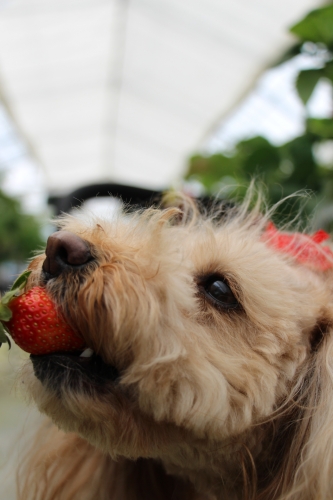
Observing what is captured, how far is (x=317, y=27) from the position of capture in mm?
2279

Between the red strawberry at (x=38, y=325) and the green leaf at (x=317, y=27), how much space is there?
1.88m

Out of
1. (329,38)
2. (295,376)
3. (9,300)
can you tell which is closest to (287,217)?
(295,376)

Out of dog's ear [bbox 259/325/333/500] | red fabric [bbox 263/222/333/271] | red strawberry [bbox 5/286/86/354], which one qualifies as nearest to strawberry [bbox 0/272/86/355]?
red strawberry [bbox 5/286/86/354]

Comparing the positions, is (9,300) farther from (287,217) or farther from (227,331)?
(287,217)

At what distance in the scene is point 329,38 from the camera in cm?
225

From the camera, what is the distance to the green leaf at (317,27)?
223 cm

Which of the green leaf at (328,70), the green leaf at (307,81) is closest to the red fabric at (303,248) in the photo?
the green leaf at (307,81)

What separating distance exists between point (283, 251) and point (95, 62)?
10324mm

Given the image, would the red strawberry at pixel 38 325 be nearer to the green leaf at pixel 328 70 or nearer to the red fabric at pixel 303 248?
the red fabric at pixel 303 248

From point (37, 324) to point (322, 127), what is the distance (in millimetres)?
2010

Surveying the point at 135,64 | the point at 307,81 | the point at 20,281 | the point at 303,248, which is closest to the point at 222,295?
the point at 303,248

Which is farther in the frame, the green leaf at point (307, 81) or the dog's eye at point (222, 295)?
the green leaf at point (307, 81)

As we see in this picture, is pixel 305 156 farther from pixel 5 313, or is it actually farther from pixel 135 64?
pixel 135 64

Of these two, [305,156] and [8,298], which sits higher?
[8,298]
